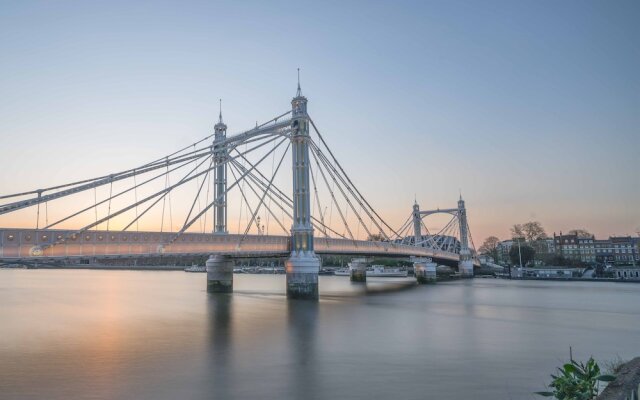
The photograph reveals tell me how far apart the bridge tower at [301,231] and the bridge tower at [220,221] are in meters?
8.46

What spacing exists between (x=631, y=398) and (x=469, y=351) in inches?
661

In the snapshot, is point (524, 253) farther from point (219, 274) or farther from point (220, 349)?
point (220, 349)

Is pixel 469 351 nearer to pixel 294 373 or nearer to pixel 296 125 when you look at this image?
pixel 294 373

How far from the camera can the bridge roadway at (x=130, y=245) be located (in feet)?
78.5

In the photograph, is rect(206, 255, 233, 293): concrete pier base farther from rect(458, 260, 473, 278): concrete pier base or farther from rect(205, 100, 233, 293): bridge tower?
rect(458, 260, 473, 278): concrete pier base

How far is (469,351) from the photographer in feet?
75.4

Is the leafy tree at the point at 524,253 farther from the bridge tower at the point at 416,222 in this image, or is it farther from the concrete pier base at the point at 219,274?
the concrete pier base at the point at 219,274

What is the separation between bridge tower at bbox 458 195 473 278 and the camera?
350ft

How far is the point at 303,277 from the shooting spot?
4331 cm

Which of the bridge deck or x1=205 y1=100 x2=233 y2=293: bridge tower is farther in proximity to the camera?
x1=205 y1=100 x2=233 y2=293: bridge tower

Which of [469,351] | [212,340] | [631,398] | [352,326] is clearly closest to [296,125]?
[352,326]

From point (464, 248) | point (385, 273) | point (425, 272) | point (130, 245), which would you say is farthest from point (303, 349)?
point (385, 273)

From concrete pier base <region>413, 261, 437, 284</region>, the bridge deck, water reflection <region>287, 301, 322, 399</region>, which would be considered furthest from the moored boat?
water reflection <region>287, 301, 322, 399</region>

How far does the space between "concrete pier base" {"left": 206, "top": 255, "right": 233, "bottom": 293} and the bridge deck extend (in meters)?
11.4
